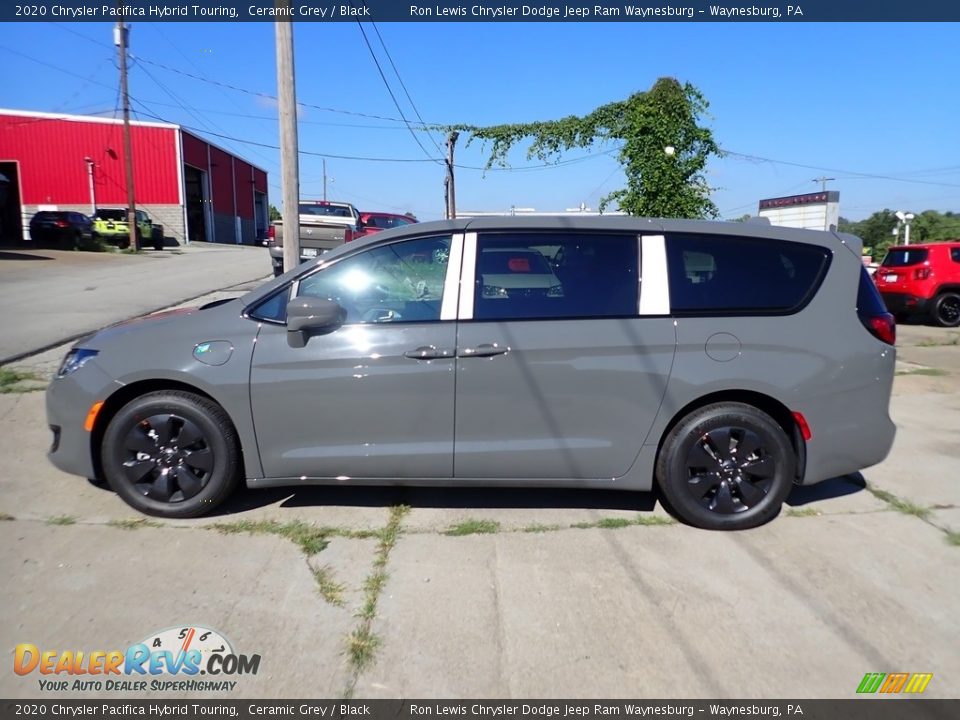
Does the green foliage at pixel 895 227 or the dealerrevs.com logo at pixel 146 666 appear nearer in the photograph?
the dealerrevs.com logo at pixel 146 666

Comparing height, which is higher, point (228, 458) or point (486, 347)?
point (486, 347)

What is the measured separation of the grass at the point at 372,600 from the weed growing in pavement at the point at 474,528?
313 mm

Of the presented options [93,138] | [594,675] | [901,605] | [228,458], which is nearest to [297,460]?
[228,458]

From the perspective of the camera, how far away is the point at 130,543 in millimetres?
3693

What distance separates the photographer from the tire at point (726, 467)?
388 cm

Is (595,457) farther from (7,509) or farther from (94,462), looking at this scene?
(7,509)

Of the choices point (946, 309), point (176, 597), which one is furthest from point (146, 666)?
point (946, 309)

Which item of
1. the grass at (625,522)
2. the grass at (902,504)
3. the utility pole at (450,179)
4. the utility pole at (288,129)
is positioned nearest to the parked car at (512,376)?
the grass at (625,522)

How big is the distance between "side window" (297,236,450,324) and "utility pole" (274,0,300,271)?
411cm

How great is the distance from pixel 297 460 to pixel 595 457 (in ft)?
5.51

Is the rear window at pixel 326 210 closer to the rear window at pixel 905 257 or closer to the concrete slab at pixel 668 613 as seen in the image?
the rear window at pixel 905 257
